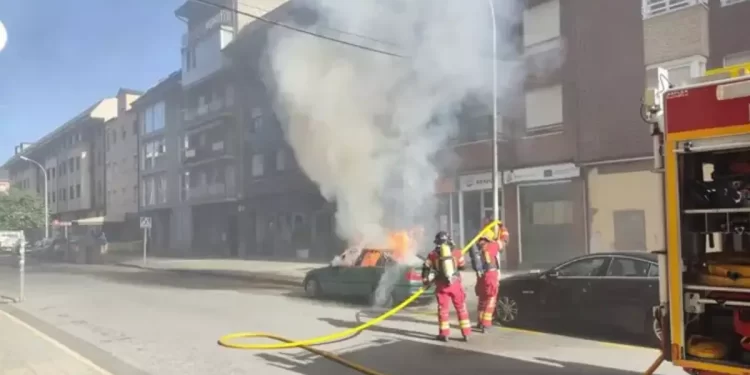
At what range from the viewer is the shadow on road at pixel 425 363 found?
21.7ft

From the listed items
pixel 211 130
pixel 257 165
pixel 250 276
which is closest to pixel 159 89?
pixel 211 130

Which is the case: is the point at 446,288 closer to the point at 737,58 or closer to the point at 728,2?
the point at 737,58

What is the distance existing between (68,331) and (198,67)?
3045 cm

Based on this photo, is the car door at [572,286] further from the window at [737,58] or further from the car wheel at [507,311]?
the window at [737,58]

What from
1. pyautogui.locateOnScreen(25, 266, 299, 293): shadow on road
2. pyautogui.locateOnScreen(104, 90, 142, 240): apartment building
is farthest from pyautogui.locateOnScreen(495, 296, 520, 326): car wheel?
pyautogui.locateOnScreen(104, 90, 142, 240): apartment building

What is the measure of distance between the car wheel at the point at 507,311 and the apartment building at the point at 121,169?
4444 cm

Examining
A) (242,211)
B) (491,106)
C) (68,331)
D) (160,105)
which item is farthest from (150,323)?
(160,105)

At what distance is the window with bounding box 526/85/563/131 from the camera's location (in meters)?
18.3


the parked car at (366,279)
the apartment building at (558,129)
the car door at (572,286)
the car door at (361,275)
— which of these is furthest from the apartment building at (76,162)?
the car door at (572,286)

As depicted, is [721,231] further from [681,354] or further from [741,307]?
[681,354]

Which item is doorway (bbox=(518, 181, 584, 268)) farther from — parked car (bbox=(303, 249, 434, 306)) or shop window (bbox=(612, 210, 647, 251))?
parked car (bbox=(303, 249, 434, 306))

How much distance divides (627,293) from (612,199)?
9.48 meters

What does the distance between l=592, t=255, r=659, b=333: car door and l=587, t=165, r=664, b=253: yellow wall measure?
320 inches

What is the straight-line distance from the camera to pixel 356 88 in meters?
14.0
